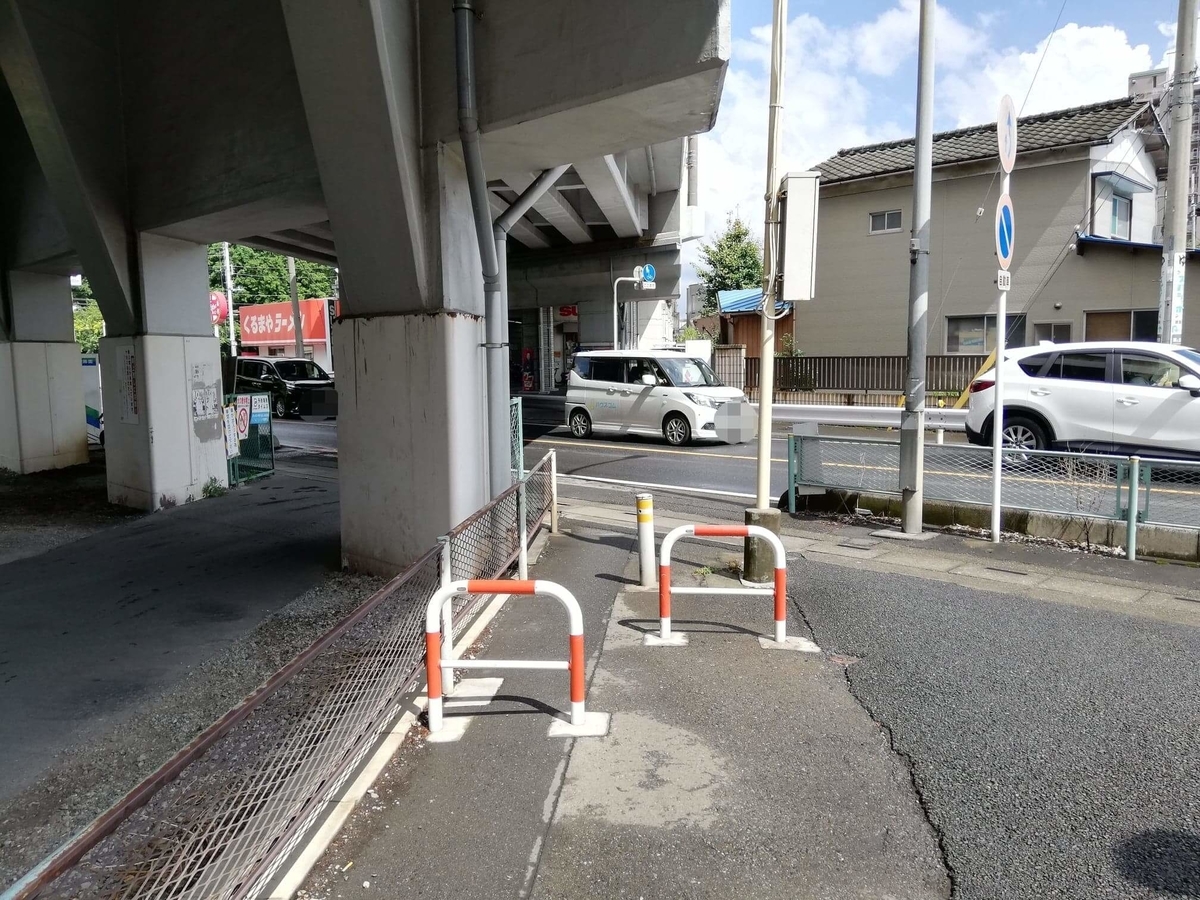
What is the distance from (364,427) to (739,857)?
17.4 ft

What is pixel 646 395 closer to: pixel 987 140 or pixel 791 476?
pixel 791 476

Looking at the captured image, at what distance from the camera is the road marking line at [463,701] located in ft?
12.6

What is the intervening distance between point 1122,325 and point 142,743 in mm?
20480

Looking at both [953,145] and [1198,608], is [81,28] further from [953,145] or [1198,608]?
[953,145]

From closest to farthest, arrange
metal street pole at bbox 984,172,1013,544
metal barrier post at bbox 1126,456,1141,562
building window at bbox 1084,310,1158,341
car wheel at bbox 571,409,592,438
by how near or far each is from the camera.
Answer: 1. metal barrier post at bbox 1126,456,1141,562
2. metal street pole at bbox 984,172,1013,544
3. car wheel at bbox 571,409,592,438
4. building window at bbox 1084,310,1158,341

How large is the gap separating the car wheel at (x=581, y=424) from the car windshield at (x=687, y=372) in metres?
2.27

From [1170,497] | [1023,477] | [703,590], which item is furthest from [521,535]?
[1170,497]

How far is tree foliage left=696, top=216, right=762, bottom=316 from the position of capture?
36.6m

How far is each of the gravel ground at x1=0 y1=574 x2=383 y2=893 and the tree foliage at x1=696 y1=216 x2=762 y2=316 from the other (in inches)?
1285

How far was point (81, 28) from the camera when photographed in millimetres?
9172

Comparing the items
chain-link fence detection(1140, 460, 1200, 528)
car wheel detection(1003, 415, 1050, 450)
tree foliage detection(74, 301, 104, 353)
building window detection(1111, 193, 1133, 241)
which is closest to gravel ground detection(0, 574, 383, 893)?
chain-link fence detection(1140, 460, 1200, 528)

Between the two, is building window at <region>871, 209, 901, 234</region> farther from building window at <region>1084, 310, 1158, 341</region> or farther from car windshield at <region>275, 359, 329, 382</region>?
car windshield at <region>275, 359, 329, 382</region>

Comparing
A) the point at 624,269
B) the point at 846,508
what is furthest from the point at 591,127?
the point at 624,269

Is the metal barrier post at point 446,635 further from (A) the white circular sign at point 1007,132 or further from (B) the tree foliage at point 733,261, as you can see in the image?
(B) the tree foliage at point 733,261
